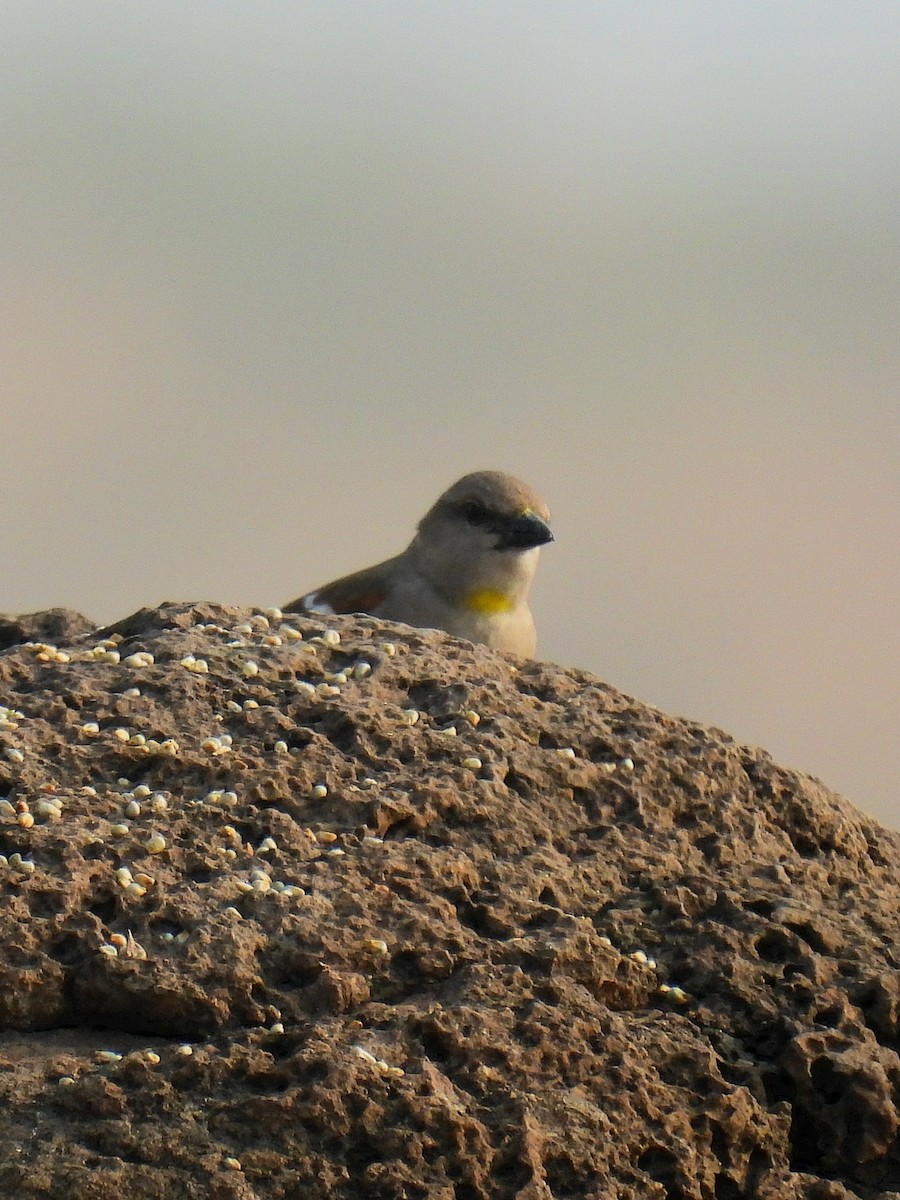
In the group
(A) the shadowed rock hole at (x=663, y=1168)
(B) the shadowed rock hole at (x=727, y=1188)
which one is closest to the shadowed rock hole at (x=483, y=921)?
(A) the shadowed rock hole at (x=663, y=1168)

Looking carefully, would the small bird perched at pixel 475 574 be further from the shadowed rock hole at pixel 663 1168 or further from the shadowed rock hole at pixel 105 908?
the shadowed rock hole at pixel 663 1168

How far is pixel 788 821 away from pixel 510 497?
338cm

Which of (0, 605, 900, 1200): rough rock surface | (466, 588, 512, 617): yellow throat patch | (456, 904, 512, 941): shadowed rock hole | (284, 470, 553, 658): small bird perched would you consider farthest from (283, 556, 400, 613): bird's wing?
(456, 904, 512, 941): shadowed rock hole

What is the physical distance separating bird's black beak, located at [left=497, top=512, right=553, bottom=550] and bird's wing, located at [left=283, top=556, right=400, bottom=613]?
0.57 metres

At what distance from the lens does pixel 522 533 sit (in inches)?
307

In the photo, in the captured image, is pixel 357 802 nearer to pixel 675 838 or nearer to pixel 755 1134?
pixel 675 838

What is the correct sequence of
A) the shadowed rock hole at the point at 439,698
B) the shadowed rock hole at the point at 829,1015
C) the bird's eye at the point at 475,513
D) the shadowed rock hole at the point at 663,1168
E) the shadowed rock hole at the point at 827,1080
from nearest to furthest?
the shadowed rock hole at the point at 663,1168
the shadowed rock hole at the point at 827,1080
the shadowed rock hole at the point at 829,1015
the shadowed rock hole at the point at 439,698
the bird's eye at the point at 475,513

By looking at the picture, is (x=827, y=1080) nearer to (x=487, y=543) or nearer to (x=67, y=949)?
(x=67, y=949)

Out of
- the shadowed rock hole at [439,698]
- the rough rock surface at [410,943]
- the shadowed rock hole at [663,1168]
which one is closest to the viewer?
the rough rock surface at [410,943]

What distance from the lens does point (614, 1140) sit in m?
3.49

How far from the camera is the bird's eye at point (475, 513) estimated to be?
7.90 meters

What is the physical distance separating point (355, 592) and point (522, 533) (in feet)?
2.75

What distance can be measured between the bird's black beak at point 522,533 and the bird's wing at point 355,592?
1.87 feet

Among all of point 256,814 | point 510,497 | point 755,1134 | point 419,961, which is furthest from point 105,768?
point 510,497
